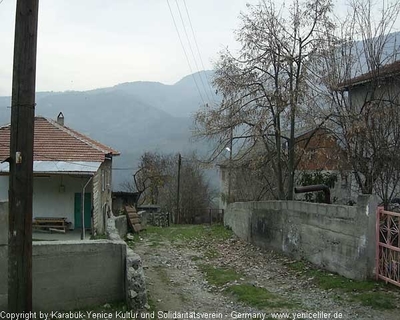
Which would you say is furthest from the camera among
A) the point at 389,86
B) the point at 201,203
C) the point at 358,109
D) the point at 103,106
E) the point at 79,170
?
the point at 103,106

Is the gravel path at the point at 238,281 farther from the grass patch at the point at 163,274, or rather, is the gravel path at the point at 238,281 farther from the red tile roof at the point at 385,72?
the red tile roof at the point at 385,72

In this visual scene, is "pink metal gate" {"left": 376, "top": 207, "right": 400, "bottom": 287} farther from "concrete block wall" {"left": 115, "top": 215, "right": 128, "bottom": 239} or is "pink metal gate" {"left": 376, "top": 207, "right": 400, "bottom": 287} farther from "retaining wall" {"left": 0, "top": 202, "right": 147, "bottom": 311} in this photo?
"concrete block wall" {"left": 115, "top": 215, "right": 128, "bottom": 239}

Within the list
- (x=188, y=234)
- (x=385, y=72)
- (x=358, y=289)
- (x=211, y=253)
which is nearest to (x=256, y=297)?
(x=358, y=289)

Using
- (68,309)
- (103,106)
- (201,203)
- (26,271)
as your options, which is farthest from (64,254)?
(103,106)

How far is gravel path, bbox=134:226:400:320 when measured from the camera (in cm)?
756

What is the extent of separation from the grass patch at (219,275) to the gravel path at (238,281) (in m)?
0.17

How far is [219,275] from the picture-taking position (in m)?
10.9

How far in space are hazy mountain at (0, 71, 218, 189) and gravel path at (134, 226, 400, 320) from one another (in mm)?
63781

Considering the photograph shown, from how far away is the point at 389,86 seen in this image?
11930mm

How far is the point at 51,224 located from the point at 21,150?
16.1 meters

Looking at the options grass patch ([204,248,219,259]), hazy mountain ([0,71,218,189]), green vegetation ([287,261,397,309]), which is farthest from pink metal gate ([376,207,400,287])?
hazy mountain ([0,71,218,189])

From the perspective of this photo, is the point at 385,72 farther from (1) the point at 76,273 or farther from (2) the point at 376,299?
(1) the point at 76,273

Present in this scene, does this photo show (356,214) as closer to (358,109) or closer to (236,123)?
(358,109)

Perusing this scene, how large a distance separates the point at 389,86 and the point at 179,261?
24.6 feet
